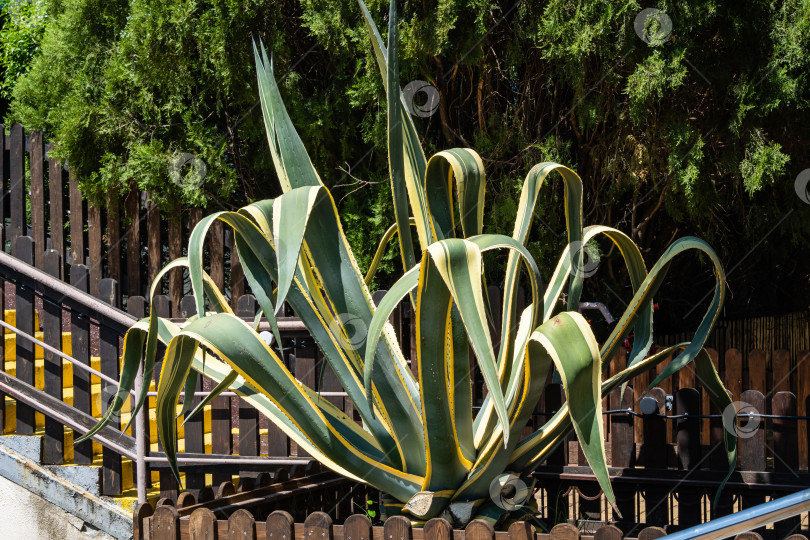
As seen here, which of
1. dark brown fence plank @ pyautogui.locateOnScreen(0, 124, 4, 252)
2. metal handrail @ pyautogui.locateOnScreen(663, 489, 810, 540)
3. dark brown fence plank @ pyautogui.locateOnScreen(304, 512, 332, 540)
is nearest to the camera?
metal handrail @ pyautogui.locateOnScreen(663, 489, 810, 540)

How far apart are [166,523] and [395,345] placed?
0.84 m

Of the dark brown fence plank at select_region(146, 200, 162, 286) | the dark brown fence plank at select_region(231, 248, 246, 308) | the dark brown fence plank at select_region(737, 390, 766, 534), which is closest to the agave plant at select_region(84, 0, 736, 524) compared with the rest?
the dark brown fence plank at select_region(737, 390, 766, 534)

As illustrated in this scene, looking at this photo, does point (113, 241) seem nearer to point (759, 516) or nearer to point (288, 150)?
point (288, 150)

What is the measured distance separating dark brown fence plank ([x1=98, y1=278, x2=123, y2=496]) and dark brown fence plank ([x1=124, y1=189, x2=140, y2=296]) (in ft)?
4.95

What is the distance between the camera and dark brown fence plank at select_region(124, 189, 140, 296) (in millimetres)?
5348

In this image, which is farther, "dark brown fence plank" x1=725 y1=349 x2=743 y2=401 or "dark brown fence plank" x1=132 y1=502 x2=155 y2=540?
"dark brown fence plank" x1=725 y1=349 x2=743 y2=401

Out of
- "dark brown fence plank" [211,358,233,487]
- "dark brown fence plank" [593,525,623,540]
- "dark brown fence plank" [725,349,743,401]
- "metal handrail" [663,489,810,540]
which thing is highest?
"metal handrail" [663,489,810,540]

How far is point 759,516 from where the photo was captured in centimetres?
124

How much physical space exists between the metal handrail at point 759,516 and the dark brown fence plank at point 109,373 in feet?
9.45

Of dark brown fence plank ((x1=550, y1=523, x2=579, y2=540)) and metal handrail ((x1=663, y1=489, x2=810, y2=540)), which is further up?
metal handrail ((x1=663, y1=489, x2=810, y2=540))

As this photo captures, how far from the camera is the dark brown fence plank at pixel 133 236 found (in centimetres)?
535

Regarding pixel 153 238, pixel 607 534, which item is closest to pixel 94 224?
pixel 153 238

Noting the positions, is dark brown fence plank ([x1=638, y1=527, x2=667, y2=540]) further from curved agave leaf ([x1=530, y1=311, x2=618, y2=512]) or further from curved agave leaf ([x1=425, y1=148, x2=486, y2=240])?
curved agave leaf ([x1=425, y1=148, x2=486, y2=240])

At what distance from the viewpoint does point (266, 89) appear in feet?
7.82
